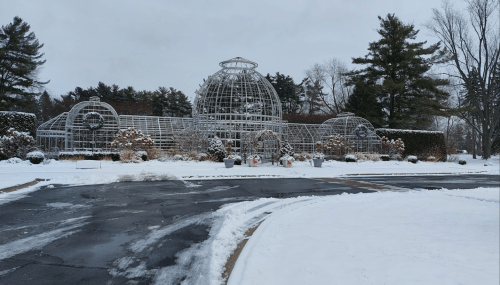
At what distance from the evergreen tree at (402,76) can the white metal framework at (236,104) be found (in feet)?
47.0

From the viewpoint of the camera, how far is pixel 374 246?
14.3 ft

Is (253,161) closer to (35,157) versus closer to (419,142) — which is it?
(35,157)

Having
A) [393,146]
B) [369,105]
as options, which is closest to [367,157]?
[393,146]

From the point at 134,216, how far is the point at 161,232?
1404 millimetres

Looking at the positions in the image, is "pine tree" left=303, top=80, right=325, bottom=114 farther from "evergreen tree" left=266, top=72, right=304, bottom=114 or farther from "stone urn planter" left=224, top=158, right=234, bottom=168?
"stone urn planter" left=224, top=158, right=234, bottom=168

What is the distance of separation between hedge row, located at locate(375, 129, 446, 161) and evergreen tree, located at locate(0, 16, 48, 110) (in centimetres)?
3494

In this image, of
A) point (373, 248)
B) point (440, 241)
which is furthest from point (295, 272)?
point (440, 241)

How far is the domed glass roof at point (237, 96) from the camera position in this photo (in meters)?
22.1

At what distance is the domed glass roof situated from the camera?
72.6 feet

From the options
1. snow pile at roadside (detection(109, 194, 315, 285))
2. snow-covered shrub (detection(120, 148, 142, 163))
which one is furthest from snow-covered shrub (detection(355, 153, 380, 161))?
snow pile at roadside (detection(109, 194, 315, 285))

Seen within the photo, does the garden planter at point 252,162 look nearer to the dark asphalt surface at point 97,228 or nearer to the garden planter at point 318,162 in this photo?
the garden planter at point 318,162

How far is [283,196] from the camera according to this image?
29.8ft

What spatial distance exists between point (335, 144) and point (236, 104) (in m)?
8.61

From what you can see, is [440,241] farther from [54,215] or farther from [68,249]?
[54,215]
